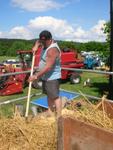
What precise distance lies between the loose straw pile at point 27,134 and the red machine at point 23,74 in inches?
292

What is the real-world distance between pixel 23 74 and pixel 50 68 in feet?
29.2

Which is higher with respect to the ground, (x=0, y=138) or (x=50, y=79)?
(x=50, y=79)

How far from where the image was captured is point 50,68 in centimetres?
515

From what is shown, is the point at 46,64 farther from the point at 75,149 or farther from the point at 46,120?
the point at 75,149

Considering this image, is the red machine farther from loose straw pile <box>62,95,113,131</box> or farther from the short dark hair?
loose straw pile <box>62,95,113,131</box>

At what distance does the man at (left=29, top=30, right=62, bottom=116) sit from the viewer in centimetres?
516

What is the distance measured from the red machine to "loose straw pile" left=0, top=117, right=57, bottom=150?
7412 millimetres

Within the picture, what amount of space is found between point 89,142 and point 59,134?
32 cm

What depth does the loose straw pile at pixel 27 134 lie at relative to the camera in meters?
3.73

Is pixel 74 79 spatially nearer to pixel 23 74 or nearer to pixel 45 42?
pixel 23 74

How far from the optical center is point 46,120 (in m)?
4.29

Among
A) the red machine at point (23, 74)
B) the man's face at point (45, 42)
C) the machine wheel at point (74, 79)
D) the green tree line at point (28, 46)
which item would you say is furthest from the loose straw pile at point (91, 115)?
the green tree line at point (28, 46)

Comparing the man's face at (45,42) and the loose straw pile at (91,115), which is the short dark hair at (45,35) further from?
the loose straw pile at (91,115)

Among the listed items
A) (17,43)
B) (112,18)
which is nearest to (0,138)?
(112,18)
